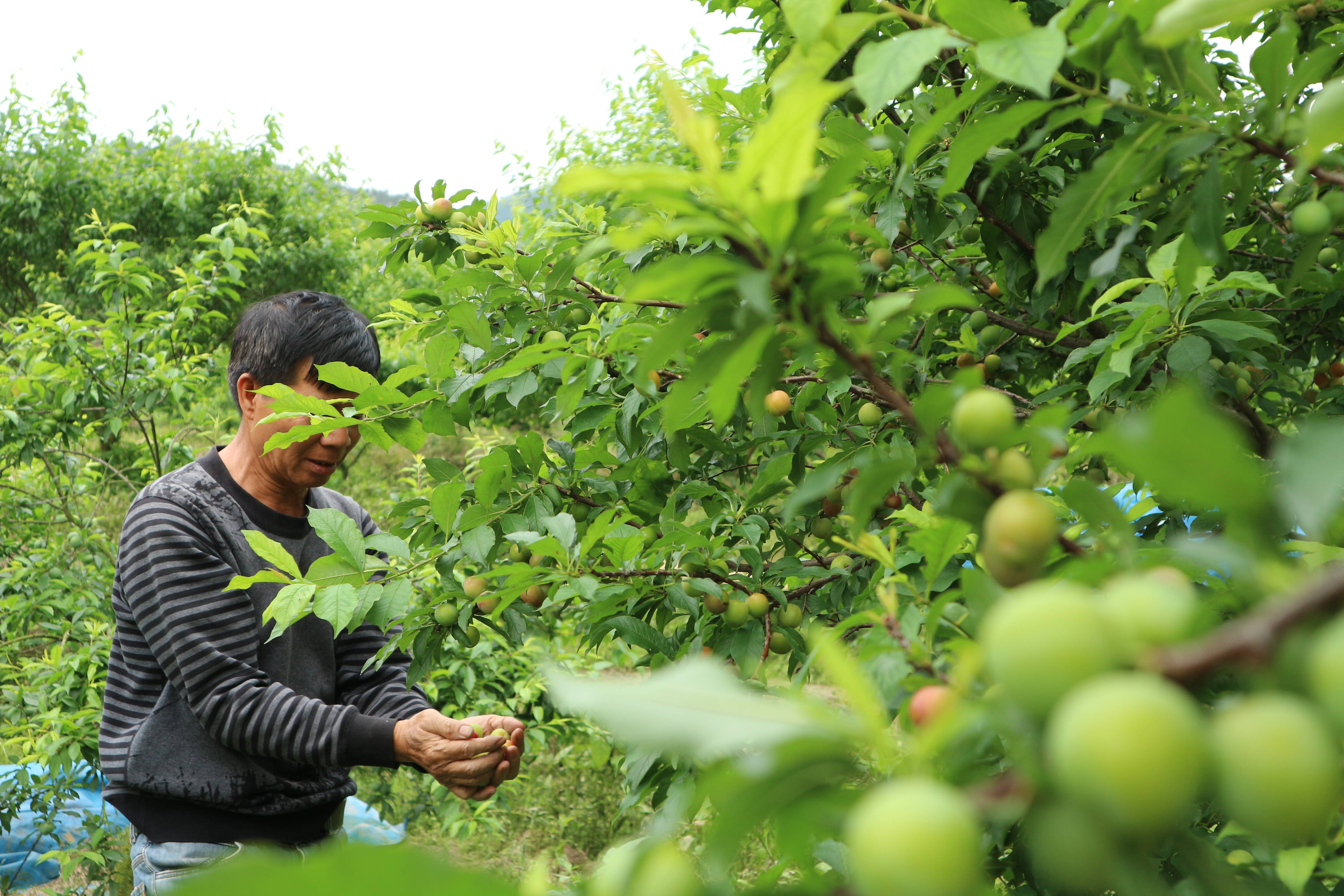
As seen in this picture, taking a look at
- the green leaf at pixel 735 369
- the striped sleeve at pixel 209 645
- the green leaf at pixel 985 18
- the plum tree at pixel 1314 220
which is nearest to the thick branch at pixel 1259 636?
the green leaf at pixel 735 369

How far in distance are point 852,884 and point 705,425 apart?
57.9 inches

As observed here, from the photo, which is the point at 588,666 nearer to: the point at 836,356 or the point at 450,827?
the point at 450,827

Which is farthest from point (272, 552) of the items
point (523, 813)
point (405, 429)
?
point (523, 813)

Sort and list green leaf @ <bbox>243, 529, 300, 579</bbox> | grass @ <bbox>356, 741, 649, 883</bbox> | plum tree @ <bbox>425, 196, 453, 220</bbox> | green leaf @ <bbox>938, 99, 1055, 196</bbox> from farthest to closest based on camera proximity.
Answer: grass @ <bbox>356, 741, 649, 883</bbox> → plum tree @ <bbox>425, 196, 453, 220</bbox> → green leaf @ <bbox>243, 529, 300, 579</bbox> → green leaf @ <bbox>938, 99, 1055, 196</bbox>

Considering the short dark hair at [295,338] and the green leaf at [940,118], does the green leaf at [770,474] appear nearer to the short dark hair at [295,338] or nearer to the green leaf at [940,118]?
the green leaf at [940,118]

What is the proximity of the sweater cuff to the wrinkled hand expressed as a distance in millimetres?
13

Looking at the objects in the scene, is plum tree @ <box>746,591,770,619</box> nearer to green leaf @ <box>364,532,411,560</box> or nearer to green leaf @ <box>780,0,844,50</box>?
green leaf @ <box>364,532,411,560</box>

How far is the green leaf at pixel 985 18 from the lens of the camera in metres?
0.65

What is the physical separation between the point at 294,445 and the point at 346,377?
58cm

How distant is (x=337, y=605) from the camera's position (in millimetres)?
1233

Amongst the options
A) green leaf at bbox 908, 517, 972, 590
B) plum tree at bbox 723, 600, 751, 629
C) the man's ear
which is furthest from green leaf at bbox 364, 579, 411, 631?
green leaf at bbox 908, 517, 972, 590

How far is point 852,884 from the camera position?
36cm

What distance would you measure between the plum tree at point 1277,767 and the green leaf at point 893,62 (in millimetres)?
424

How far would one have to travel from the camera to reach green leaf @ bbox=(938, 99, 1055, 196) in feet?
2.06
